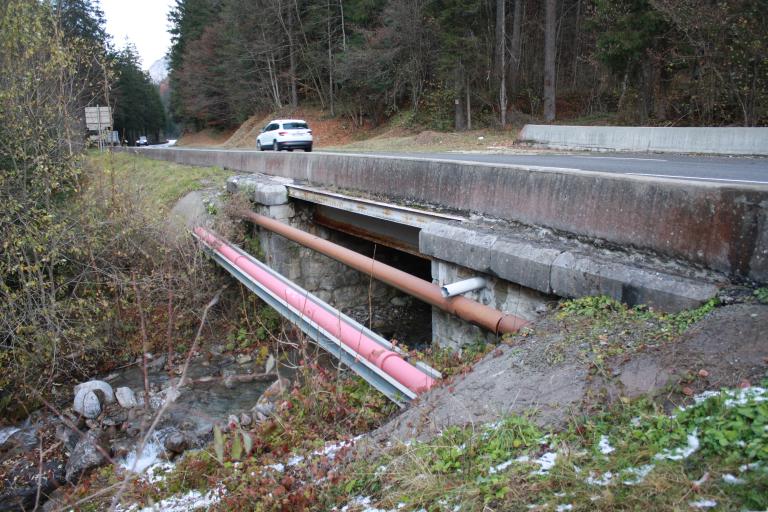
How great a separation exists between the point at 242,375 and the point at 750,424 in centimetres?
831

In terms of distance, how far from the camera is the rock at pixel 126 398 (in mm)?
8359

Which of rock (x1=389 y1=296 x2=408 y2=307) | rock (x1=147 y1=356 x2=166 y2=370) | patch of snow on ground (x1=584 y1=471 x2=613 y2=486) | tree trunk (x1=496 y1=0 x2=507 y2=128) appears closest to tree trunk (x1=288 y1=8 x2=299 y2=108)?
tree trunk (x1=496 y1=0 x2=507 y2=128)

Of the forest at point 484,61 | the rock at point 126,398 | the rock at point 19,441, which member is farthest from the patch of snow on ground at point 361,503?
the forest at point 484,61

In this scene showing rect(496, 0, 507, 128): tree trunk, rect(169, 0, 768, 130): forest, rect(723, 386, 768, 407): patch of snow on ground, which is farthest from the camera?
rect(496, 0, 507, 128): tree trunk

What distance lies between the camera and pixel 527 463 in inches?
105

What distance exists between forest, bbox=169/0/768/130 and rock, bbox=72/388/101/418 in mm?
18358

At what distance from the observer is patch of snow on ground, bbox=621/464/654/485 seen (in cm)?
229

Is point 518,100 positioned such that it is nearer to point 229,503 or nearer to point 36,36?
point 36,36

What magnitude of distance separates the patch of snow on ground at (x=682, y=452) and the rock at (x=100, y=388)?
8396 millimetres

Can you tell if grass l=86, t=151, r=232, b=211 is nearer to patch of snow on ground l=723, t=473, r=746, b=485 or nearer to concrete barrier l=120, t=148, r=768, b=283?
concrete barrier l=120, t=148, r=768, b=283

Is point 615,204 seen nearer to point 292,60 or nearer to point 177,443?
point 177,443

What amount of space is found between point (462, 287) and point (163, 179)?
1562 cm

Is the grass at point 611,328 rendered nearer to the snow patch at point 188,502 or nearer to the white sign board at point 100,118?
the snow patch at point 188,502

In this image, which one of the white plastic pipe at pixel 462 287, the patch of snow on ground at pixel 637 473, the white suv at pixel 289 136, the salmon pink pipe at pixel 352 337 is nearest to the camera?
the patch of snow on ground at pixel 637 473
